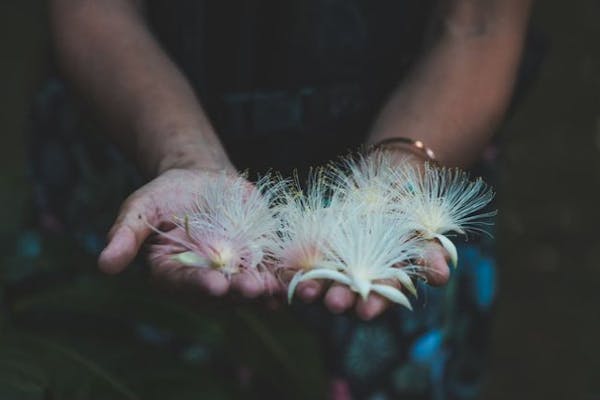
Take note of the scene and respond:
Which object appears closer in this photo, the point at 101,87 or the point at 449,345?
the point at 101,87

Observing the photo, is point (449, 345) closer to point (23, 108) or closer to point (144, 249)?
point (144, 249)

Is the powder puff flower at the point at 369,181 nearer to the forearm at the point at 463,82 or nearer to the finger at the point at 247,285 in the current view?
the forearm at the point at 463,82

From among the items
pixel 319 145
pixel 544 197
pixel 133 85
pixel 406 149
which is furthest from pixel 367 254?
pixel 544 197

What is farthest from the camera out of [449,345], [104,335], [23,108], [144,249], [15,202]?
[23,108]

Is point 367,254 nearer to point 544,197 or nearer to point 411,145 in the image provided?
point 411,145

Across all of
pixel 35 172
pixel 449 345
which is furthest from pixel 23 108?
pixel 449 345

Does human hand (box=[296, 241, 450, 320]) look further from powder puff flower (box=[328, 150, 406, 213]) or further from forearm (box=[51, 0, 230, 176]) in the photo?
forearm (box=[51, 0, 230, 176])

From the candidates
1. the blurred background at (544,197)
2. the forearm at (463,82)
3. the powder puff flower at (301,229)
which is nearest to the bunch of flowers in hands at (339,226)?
the powder puff flower at (301,229)
